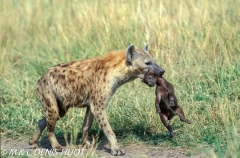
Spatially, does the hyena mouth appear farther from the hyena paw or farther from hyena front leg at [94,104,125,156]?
the hyena paw

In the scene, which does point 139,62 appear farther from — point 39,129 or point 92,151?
point 39,129

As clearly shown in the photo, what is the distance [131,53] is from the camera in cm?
557

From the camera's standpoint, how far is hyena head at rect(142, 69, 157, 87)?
214 inches

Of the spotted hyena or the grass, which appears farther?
the grass

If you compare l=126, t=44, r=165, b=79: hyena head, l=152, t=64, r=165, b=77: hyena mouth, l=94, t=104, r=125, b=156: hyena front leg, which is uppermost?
l=126, t=44, r=165, b=79: hyena head

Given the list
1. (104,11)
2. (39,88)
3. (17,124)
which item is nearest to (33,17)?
(104,11)

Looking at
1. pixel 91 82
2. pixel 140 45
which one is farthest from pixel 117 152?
pixel 140 45

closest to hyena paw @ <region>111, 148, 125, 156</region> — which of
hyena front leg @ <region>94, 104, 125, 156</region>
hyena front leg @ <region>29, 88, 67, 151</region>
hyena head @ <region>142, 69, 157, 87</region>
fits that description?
hyena front leg @ <region>94, 104, 125, 156</region>

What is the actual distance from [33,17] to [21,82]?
2.47 meters

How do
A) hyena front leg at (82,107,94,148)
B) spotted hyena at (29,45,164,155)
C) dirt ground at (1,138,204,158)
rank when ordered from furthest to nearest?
1. hyena front leg at (82,107,94,148)
2. spotted hyena at (29,45,164,155)
3. dirt ground at (1,138,204,158)

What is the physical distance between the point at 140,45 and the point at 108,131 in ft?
8.53

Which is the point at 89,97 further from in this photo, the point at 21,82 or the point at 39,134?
the point at 21,82

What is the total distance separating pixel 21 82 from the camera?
7.49 m

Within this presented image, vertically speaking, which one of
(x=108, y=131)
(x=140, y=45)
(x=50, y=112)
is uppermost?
(x=140, y=45)
